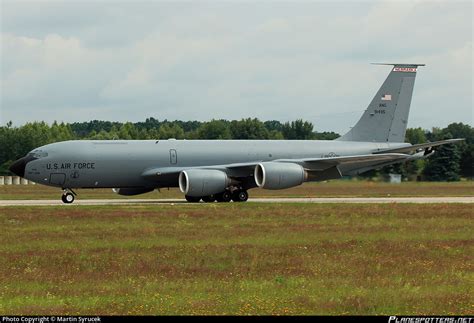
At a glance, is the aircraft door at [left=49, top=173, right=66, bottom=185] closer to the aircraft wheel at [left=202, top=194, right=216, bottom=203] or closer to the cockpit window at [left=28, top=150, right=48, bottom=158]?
the cockpit window at [left=28, top=150, right=48, bottom=158]

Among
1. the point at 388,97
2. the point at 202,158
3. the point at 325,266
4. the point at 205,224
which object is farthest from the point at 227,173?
the point at 325,266

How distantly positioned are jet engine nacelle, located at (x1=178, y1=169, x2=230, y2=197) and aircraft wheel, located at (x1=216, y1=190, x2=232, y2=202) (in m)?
1.21

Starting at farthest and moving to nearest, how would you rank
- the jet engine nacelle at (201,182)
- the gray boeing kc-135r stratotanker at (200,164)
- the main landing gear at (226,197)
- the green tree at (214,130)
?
the green tree at (214,130)
the main landing gear at (226,197)
the gray boeing kc-135r stratotanker at (200,164)
the jet engine nacelle at (201,182)

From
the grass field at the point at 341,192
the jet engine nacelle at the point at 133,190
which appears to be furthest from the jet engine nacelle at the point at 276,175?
the grass field at the point at 341,192

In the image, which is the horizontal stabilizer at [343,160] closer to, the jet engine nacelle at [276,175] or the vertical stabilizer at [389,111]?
the jet engine nacelle at [276,175]

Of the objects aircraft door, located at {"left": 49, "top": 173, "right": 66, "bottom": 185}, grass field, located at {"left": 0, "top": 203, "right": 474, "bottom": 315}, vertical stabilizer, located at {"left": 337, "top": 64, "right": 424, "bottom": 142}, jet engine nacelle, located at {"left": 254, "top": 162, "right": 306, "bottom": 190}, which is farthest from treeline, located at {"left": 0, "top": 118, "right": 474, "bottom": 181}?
grass field, located at {"left": 0, "top": 203, "right": 474, "bottom": 315}

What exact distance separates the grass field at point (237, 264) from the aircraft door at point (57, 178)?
38.2 ft

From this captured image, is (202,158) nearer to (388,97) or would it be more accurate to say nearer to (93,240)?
(388,97)

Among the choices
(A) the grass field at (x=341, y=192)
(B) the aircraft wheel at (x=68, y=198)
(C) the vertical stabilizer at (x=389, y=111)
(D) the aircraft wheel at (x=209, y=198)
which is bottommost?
(A) the grass field at (x=341, y=192)

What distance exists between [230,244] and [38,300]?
8.98 meters

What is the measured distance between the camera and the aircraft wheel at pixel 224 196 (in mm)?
46875

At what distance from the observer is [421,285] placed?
56.9 feet

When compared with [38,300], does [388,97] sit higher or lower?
higher

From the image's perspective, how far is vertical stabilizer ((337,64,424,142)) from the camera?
53781 millimetres
